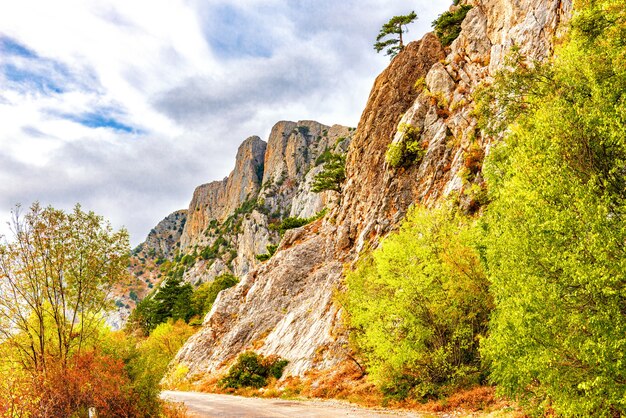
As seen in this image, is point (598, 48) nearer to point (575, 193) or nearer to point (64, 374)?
point (575, 193)

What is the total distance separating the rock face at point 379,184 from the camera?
123ft

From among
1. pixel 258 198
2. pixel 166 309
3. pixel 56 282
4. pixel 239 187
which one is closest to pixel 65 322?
pixel 56 282

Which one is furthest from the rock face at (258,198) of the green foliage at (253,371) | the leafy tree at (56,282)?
the leafy tree at (56,282)

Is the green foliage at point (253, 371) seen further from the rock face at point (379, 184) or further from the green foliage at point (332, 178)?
the green foliage at point (332, 178)

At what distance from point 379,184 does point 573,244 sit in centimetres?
3792

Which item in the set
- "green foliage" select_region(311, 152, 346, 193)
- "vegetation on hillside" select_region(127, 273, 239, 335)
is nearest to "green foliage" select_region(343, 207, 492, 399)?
"green foliage" select_region(311, 152, 346, 193)

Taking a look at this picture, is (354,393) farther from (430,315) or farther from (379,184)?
(379,184)

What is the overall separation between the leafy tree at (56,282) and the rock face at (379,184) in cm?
2297

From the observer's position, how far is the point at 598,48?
14.4 metres

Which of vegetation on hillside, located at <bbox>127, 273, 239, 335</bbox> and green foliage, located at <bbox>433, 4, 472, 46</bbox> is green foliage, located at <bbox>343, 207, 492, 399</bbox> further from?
vegetation on hillside, located at <bbox>127, 273, 239, 335</bbox>

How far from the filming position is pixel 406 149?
4612 centimetres

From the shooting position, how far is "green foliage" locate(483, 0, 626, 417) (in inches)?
430

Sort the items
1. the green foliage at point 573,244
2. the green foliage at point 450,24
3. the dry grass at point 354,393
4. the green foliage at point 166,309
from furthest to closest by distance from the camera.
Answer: the green foliage at point 166,309 → the green foliage at point 450,24 → the dry grass at point 354,393 → the green foliage at point 573,244

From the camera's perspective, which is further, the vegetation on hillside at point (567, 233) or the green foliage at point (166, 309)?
the green foliage at point (166, 309)
